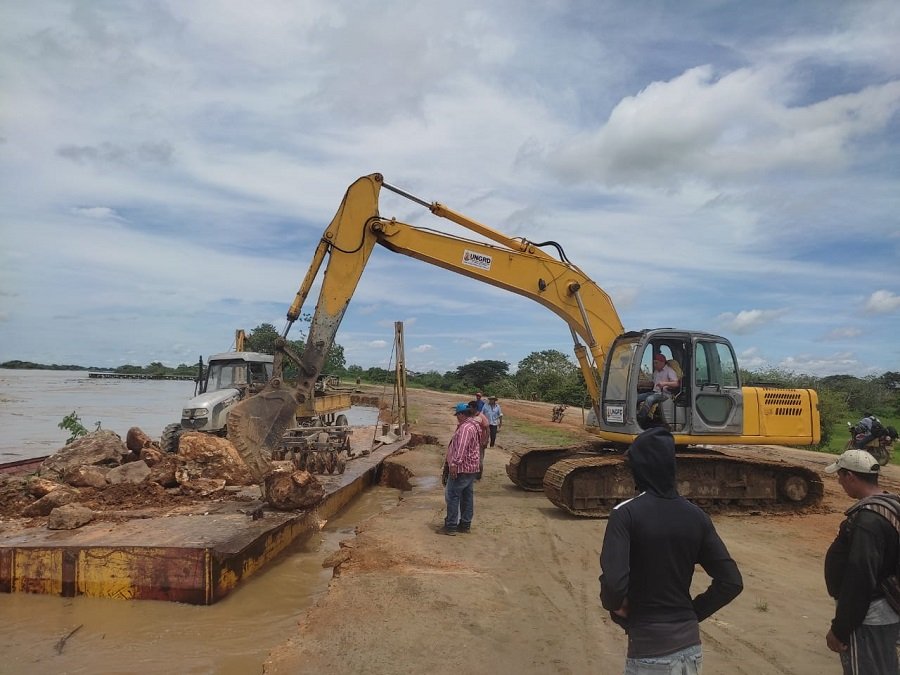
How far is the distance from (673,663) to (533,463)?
29.2 feet

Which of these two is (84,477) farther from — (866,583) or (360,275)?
(866,583)

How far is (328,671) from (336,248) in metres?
6.05

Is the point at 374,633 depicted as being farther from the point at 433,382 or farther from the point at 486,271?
the point at 433,382

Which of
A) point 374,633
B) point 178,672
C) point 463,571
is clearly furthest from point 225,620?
point 463,571

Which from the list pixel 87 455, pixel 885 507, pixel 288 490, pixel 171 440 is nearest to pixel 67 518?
pixel 288 490

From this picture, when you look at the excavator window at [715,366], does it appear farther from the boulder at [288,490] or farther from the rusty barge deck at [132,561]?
the rusty barge deck at [132,561]

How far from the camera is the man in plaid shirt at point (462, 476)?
7781 millimetres

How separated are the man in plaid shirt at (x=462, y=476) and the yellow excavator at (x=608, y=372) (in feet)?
5.78

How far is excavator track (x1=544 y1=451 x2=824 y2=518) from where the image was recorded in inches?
368

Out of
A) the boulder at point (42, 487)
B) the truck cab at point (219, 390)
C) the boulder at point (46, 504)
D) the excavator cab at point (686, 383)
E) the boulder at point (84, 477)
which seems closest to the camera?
the boulder at point (46, 504)

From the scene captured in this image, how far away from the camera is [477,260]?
991 centimetres

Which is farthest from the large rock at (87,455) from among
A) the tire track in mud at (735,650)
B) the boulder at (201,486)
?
the tire track in mud at (735,650)

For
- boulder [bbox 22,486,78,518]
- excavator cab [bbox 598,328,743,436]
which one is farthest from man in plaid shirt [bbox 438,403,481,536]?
boulder [bbox 22,486,78,518]

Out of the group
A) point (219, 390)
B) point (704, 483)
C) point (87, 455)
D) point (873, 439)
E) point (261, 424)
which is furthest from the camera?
point (219, 390)
